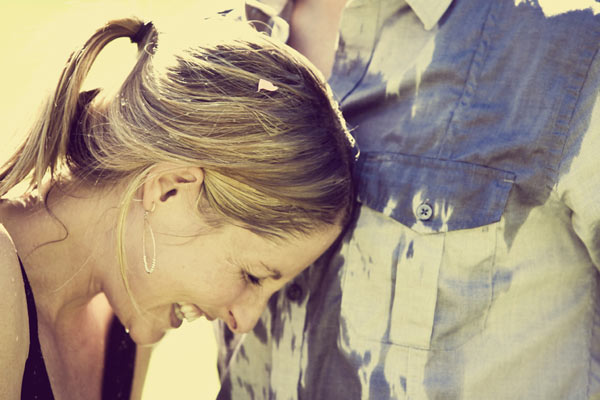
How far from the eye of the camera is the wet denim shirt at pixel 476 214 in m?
1.72

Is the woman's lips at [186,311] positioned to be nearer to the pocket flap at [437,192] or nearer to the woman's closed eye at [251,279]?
the woman's closed eye at [251,279]

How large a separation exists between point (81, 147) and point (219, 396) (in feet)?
3.02

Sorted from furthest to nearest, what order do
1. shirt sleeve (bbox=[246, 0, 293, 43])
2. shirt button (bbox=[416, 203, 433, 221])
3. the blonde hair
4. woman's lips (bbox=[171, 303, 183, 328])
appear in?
shirt sleeve (bbox=[246, 0, 293, 43]) < woman's lips (bbox=[171, 303, 183, 328]) < shirt button (bbox=[416, 203, 433, 221]) < the blonde hair

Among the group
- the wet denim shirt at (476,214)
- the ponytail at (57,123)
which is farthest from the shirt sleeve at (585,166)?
the ponytail at (57,123)

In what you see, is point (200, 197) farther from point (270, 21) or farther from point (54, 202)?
point (270, 21)

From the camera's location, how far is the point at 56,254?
73.3 inches

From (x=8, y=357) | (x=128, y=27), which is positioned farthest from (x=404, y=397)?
(x=128, y=27)

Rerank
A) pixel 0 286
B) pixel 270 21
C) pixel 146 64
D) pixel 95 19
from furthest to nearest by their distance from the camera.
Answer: pixel 270 21 → pixel 95 19 → pixel 146 64 → pixel 0 286

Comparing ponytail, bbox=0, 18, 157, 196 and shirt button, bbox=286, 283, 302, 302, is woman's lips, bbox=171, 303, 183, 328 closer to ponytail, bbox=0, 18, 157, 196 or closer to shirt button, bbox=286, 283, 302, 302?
shirt button, bbox=286, 283, 302, 302

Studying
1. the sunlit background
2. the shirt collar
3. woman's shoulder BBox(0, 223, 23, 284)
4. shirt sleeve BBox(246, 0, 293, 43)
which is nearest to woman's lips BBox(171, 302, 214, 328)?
woman's shoulder BBox(0, 223, 23, 284)

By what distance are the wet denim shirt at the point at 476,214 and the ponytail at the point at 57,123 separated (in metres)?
0.70

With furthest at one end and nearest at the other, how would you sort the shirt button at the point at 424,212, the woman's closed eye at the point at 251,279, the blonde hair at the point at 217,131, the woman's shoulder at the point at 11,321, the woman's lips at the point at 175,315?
the woman's lips at the point at 175,315 → the woman's closed eye at the point at 251,279 → the shirt button at the point at 424,212 → the blonde hair at the point at 217,131 → the woman's shoulder at the point at 11,321

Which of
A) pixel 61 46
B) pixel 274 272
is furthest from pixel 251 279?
pixel 61 46

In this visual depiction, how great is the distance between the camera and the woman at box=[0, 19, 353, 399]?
1.71 m
